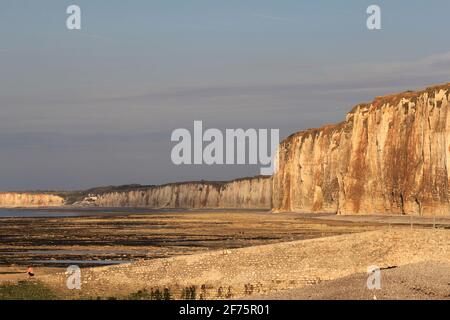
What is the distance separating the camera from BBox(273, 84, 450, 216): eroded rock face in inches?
3349

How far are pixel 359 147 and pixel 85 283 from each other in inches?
2958

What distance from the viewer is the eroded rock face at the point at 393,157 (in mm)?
85062

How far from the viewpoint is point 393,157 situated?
9388 centimetres

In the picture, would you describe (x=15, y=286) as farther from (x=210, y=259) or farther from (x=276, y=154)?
(x=276, y=154)

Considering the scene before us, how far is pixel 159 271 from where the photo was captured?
106 ft

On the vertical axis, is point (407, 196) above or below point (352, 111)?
below
